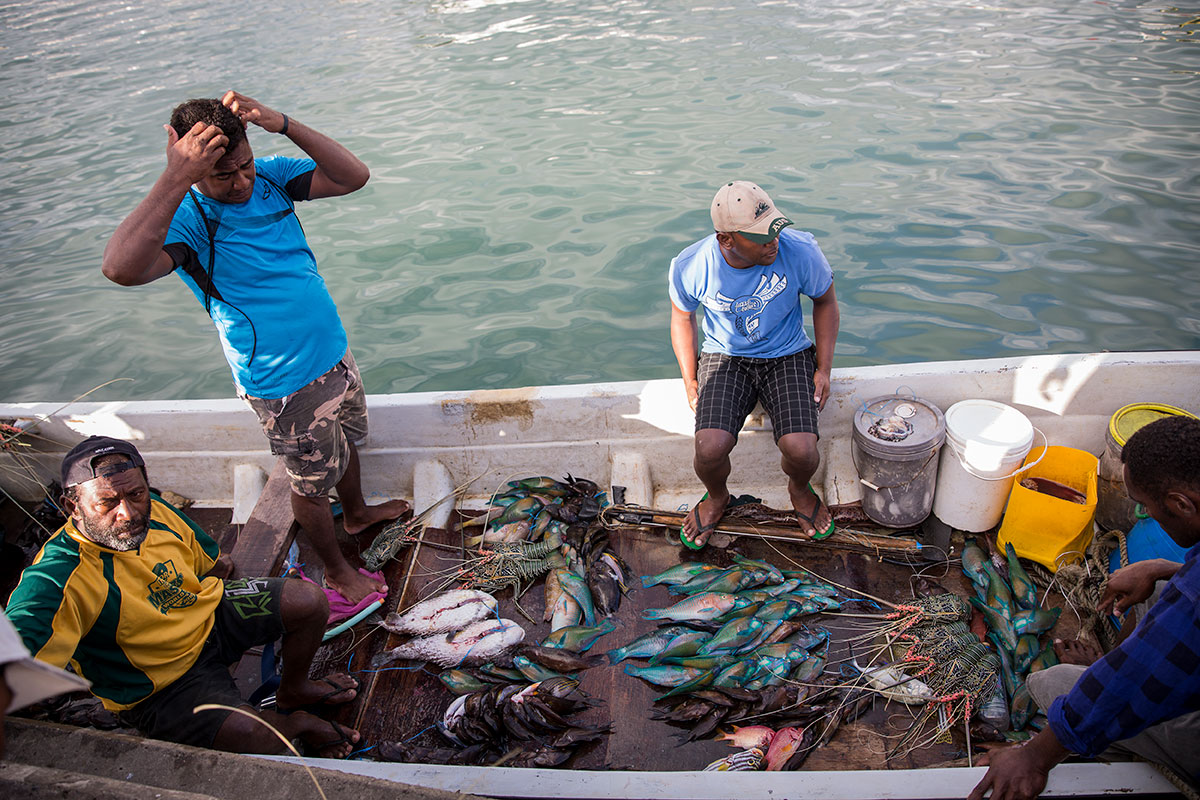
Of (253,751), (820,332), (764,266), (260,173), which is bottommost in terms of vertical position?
(253,751)

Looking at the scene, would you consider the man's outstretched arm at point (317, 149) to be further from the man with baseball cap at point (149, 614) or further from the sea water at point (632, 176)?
the sea water at point (632, 176)

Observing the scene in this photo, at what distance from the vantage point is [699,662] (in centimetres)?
332

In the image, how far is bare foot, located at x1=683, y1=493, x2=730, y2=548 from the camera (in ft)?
12.9

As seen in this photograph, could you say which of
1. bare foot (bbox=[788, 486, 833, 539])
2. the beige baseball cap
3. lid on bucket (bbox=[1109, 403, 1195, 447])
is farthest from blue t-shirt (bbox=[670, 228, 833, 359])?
lid on bucket (bbox=[1109, 403, 1195, 447])

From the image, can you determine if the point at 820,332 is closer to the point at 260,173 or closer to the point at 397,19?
the point at 260,173

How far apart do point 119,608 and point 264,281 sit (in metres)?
1.45

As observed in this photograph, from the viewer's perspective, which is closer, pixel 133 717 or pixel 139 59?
pixel 133 717

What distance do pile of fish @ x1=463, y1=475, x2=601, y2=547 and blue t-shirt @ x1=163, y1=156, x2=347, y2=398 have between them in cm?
131

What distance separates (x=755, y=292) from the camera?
3912mm

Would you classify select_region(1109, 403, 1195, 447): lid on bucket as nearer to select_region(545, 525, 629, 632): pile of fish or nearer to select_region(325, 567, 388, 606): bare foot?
select_region(545, 525, 629, 632): pile of fish

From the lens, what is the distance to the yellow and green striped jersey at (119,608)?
2.40 meters

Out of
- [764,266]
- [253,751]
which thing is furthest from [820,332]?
[253,751]

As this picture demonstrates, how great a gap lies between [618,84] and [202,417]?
31.4 ft

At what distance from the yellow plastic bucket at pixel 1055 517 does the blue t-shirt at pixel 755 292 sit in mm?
1349
